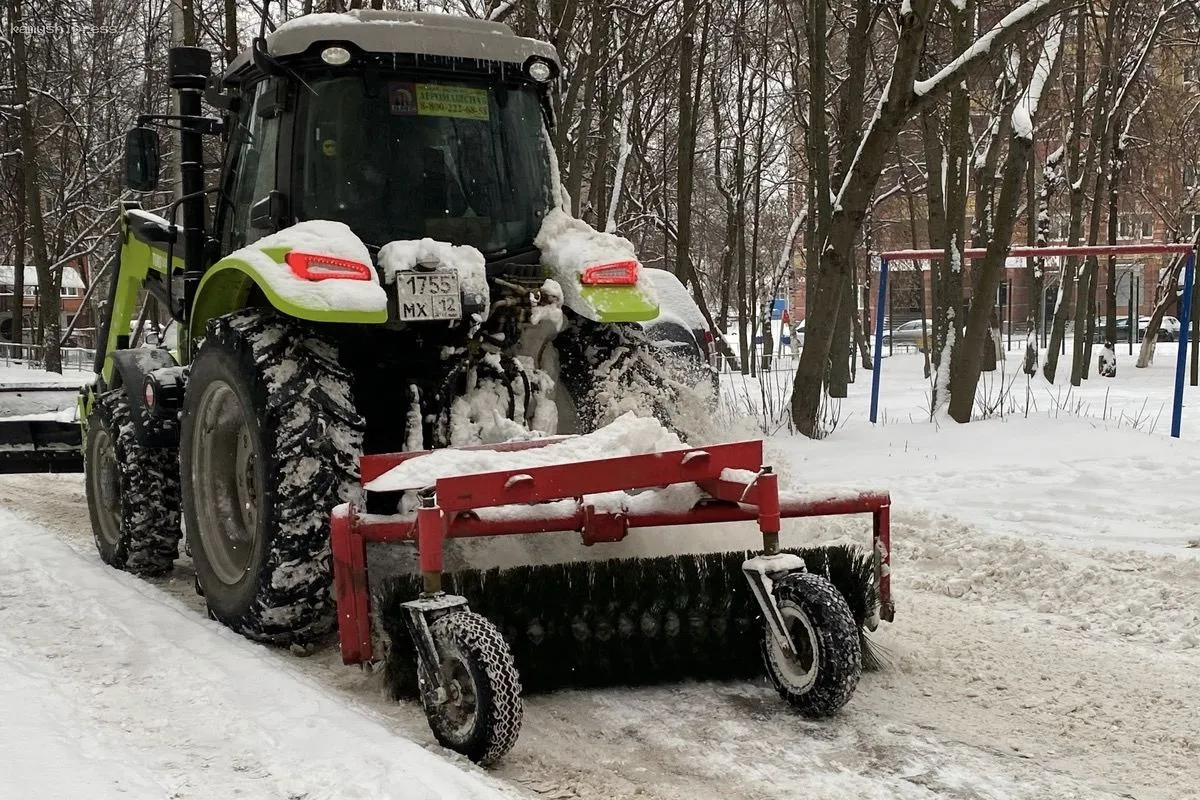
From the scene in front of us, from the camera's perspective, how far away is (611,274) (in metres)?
4.96

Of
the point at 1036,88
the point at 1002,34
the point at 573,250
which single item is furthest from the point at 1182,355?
the point at 573,250

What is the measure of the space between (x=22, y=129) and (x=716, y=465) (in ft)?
74.3

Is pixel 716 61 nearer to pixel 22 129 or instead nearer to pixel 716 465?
pixel 22 129

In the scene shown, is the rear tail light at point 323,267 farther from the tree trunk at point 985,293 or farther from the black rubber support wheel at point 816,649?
the tree trunk at point 985,293

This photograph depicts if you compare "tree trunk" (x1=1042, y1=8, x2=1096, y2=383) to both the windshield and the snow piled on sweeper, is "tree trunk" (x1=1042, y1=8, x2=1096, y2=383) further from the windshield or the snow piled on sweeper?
the snow piled on sweeper

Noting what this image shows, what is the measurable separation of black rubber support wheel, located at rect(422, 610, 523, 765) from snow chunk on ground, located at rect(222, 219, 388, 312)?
4.26ft

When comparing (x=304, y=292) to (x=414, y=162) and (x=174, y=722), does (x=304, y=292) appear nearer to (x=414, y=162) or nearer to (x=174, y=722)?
(x=414, y=162)

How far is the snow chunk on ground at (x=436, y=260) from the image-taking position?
459 cm

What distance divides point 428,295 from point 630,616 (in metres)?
1.41

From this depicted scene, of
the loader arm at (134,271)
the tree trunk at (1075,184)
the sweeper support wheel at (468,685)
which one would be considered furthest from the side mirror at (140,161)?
the tree trunk at (1075,184)

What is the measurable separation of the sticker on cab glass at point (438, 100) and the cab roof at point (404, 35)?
140mm

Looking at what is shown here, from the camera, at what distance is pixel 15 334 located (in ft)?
95.8

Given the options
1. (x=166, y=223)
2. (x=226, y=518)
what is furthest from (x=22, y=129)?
(x=226, y=518)

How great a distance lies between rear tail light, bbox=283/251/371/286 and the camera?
169 inches
